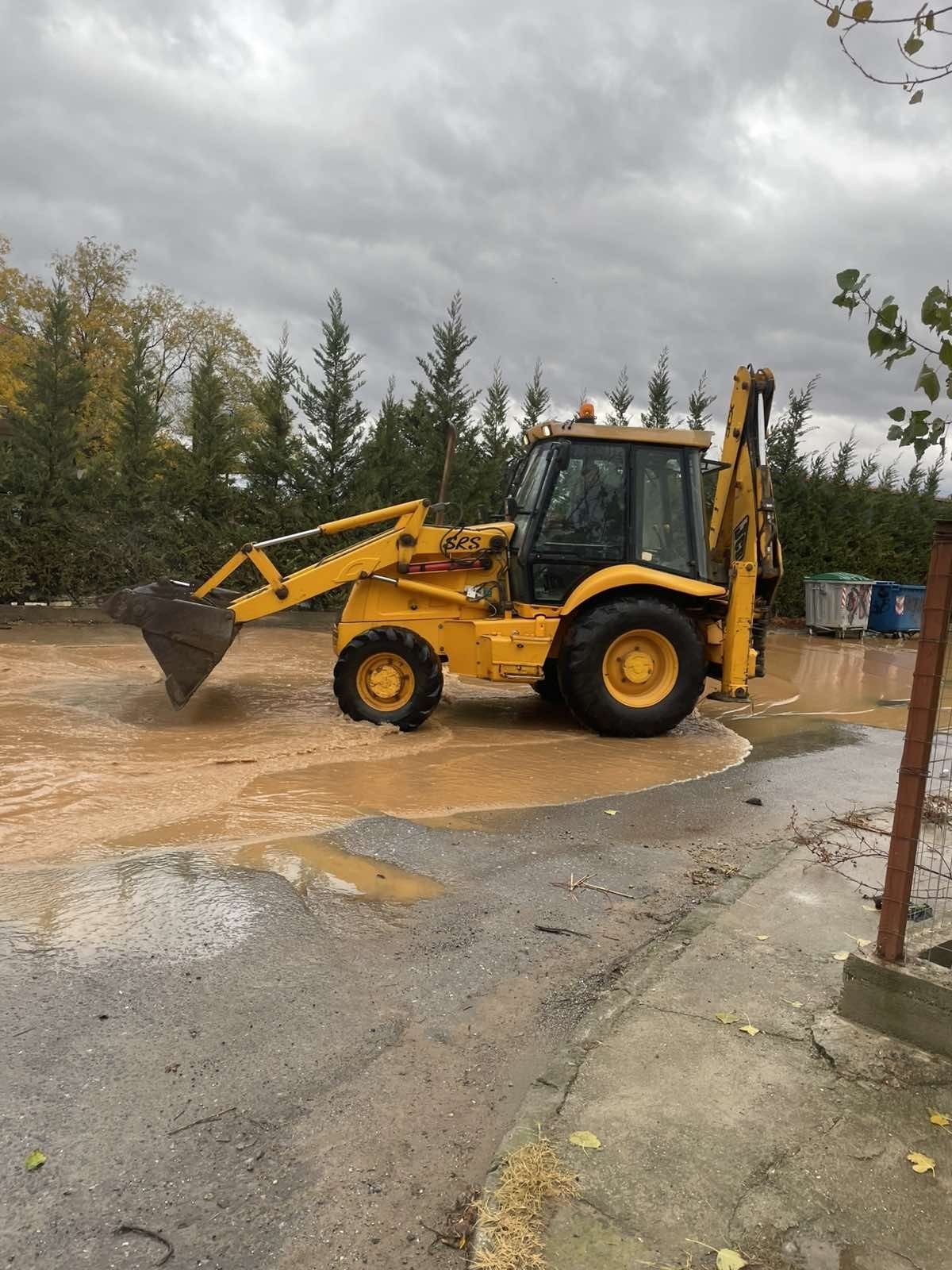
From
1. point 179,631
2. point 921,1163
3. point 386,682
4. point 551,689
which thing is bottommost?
point 921,1163

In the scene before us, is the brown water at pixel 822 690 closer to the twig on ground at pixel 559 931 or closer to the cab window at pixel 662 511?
the cab window at pixel 662 511

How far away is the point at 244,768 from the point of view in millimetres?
6273

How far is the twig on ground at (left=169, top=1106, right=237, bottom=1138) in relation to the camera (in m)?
2.48

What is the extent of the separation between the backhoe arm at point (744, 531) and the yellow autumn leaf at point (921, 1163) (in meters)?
6.24

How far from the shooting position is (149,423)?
17.5 metres

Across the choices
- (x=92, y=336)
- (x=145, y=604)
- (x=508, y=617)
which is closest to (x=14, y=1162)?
(x=145, y=604)

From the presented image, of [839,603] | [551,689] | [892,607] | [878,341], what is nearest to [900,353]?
[878,341]

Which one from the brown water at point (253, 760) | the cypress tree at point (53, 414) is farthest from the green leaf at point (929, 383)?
the cypress tree at point (53, 414)

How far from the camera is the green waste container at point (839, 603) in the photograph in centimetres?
2075

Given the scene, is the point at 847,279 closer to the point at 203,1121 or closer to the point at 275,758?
the point at 203,1121

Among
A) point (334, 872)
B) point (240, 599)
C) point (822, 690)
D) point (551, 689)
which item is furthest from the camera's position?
point (822, 690)

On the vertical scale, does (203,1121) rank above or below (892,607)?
below

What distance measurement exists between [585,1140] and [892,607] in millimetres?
22132

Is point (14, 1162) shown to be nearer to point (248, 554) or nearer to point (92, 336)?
point (248, 554)
